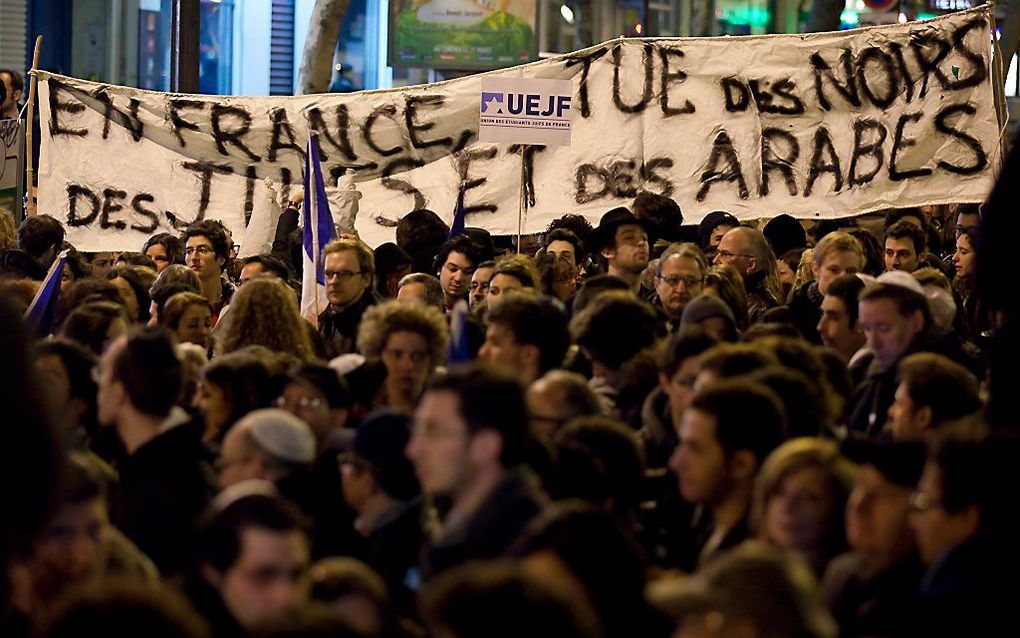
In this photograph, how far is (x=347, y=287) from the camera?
30.7ft

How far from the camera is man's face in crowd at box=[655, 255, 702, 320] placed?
904 centimetres

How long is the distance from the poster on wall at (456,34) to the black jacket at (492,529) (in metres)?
25.0

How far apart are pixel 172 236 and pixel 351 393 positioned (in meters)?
5.40

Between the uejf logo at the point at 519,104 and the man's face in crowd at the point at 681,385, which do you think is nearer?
the man's face in crowd at the point at 681,385

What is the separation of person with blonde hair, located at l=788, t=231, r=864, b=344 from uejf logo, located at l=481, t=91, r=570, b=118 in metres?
2.60

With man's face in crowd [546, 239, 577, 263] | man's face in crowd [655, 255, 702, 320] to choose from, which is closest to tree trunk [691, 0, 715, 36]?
man's face in crowd [546, 239, 577, 263]

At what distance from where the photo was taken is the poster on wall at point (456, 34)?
2950cm

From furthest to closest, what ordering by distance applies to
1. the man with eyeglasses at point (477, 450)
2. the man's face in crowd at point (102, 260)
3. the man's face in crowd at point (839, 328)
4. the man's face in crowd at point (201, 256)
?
the man's face in crowd at point (102, 260), the man's face in crowd at point (201, 256), the man's face in crowd at point (839, 328), the man with eyeglasses at point (477, 450)

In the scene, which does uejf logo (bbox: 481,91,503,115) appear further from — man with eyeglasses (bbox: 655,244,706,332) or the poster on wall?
the poster on wall

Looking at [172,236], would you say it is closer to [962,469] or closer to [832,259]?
[832,259]

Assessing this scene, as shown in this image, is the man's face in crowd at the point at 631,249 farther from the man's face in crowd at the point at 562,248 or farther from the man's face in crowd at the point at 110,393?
the man's face in crowd at the point at 110,393

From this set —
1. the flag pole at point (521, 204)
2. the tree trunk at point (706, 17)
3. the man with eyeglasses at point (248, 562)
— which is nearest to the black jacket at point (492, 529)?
the man with eyeglasses at point (248, 562)

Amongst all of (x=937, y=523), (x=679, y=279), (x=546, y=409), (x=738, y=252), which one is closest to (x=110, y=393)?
(x=546, y=409)

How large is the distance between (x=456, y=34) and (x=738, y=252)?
19.7m
